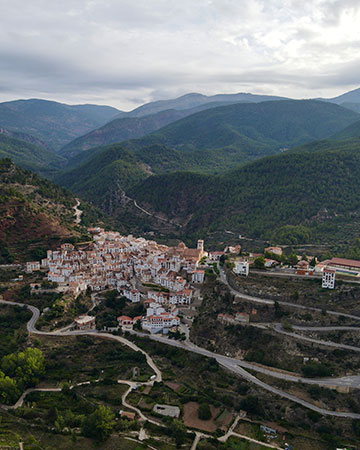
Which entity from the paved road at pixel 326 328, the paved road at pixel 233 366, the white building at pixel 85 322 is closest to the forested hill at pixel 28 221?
the paved road at pixel 233 366

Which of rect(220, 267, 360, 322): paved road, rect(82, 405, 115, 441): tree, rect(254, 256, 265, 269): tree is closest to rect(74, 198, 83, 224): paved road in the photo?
rect(254, 256, 265, 269): tree

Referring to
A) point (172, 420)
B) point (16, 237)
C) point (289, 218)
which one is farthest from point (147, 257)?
point (289, 218)

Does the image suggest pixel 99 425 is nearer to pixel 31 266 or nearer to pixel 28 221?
pixel 31 266

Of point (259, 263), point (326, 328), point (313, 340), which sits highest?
point (259, 263)

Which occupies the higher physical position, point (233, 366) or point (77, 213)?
point (77, 213)

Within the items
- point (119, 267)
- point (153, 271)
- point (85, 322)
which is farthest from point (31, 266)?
point (153, 271)

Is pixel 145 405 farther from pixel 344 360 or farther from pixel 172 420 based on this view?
pixel 344 360
